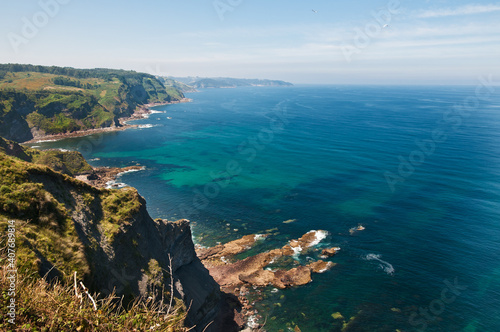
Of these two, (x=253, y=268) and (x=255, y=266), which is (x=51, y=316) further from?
(x=255, y=266)

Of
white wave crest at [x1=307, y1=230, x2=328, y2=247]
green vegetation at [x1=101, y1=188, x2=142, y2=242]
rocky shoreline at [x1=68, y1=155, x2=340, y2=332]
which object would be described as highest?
green vegetation at [x1=101, y1=188, x2=142, y2=242]

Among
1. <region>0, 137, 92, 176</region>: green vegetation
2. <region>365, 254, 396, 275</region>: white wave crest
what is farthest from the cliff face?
<region>0, 137, 92, 176</region>: green vegetation

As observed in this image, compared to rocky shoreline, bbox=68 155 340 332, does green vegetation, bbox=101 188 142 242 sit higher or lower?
higher

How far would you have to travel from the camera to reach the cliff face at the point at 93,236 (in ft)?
74.4

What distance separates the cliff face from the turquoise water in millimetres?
19186

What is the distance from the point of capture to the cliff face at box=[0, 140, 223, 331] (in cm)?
2267

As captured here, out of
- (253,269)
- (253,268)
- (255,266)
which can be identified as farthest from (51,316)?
(255,266)

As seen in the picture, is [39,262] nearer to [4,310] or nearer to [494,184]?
[4,310]

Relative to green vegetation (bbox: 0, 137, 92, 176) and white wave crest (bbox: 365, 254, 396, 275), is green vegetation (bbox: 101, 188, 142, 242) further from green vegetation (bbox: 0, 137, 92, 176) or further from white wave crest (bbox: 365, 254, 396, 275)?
green vegetation (bbox: 0, 137, 92, 176)

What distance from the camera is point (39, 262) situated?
19984 mm

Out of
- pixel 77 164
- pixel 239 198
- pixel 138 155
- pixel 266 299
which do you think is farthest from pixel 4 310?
pixel 138 155

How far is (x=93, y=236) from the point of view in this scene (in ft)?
90.9

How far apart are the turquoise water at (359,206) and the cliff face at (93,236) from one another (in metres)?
19.2

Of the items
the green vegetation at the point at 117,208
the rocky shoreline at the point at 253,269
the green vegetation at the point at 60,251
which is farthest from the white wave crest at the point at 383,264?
the green vegetation at the point at 117,208
